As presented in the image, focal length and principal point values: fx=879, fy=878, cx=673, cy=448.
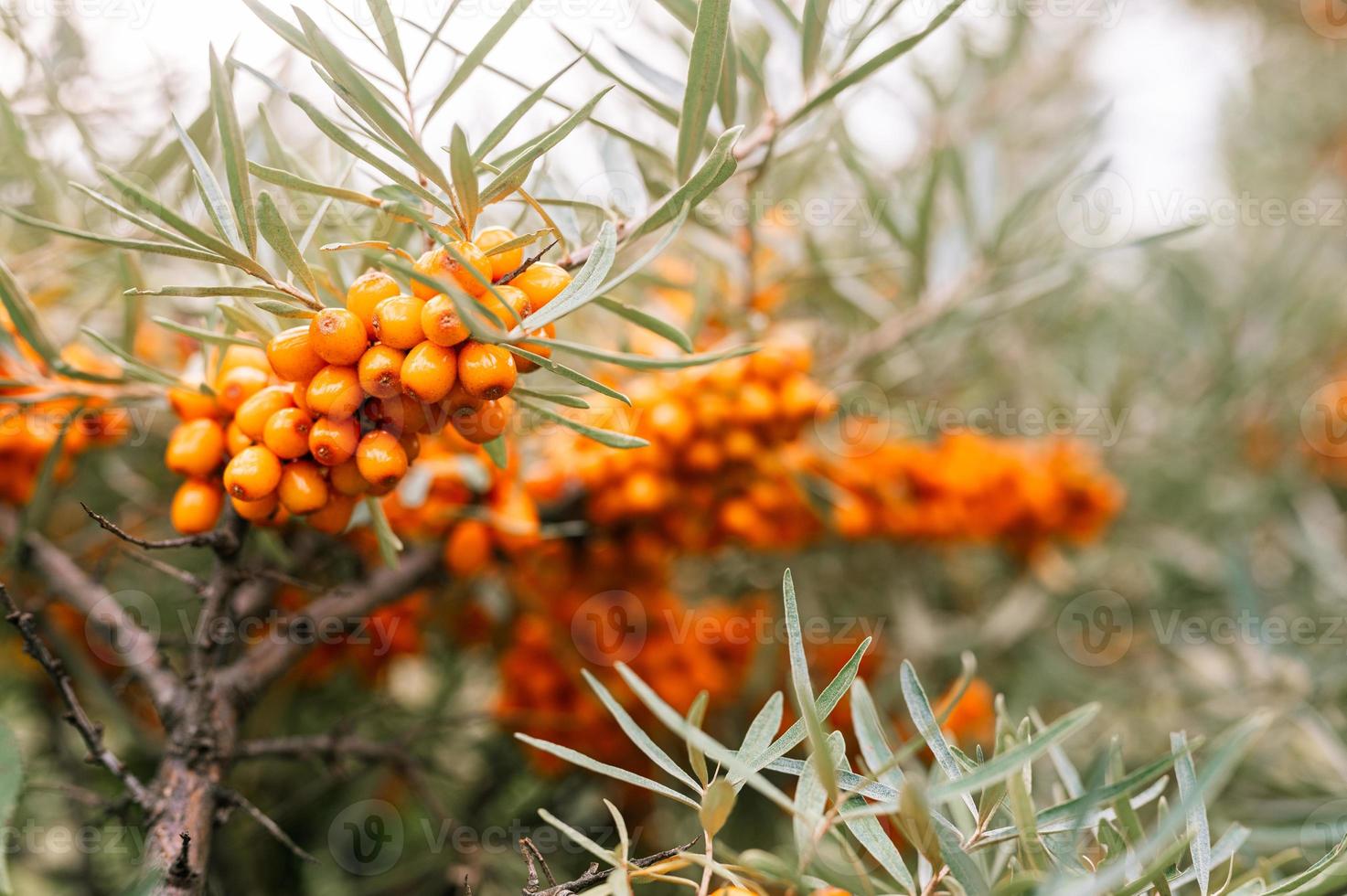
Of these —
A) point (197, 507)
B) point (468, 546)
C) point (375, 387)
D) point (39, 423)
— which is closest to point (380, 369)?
point (375, 387)

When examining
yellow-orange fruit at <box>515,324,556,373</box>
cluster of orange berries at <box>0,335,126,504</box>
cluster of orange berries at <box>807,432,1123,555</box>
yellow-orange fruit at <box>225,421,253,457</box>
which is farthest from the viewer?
cluster of orange berries at <box>807,432,1123,555</box>

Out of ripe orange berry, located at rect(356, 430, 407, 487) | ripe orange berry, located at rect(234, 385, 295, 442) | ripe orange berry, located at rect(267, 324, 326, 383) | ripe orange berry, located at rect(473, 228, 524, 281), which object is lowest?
ripe orange berry, located at rect(356, 430, 407, 487)

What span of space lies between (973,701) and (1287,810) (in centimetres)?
36

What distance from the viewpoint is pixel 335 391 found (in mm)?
512

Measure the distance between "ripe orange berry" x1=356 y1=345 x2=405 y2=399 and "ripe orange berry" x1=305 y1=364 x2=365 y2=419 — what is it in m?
0.02

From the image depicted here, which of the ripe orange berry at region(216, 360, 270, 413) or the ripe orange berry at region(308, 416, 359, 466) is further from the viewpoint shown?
the ripe orange berry at region(216, 360, 270, 413)

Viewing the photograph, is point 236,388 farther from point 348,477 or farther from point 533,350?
point 533,350

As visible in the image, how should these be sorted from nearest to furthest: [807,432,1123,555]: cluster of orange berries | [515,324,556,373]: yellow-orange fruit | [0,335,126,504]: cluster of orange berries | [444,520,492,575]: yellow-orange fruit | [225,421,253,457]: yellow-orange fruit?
[515,324,556,373]: yellow-orange fruit
[225,421,253,457]: yellow-orange fruit
[0,335,126,504]: cluster of orange berries
[444,520,492,575]: yellow-orange fruit
[807,432,1123,555]: cluster of orange berries

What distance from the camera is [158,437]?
1.00 metres

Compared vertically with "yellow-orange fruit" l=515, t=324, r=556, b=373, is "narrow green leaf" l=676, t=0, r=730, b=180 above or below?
above

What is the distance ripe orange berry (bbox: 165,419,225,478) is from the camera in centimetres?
61

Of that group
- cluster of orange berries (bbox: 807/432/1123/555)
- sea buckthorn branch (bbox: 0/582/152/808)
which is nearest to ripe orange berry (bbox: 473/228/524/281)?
sea buckthorn branch (bbox: 0/582/152/808)

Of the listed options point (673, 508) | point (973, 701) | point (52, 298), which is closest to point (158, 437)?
point (52, 298)

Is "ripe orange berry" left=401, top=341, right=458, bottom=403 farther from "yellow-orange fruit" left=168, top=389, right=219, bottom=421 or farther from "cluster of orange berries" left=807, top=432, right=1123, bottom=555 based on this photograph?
"cluster of orange berries" left=807, top=432, right=1123, bottom=555
